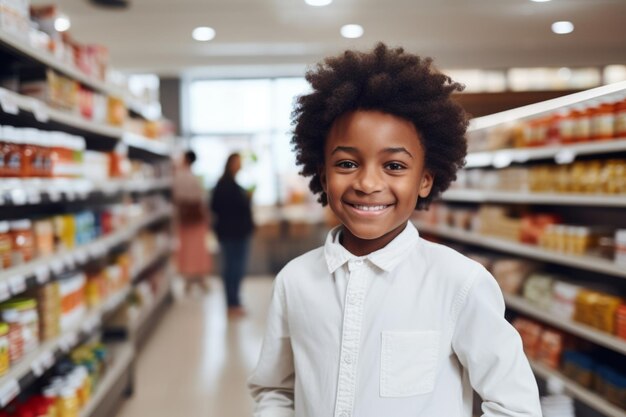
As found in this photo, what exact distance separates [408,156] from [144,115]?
5.41 metres

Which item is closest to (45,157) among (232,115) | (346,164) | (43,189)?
(43,189)

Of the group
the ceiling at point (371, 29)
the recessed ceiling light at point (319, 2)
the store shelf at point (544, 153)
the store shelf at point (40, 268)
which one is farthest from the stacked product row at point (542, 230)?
the store shelf at point (40, 268)

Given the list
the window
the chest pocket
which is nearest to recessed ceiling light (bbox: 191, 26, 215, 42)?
the chest pocket

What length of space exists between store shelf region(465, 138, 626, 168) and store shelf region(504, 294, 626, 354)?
93cm

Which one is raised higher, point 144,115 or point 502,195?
point 144,115

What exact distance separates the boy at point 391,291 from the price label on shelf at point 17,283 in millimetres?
1438

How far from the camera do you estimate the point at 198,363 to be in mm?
4836

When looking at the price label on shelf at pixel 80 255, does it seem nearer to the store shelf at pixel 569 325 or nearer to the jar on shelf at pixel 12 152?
the jar on shelf at pixel 12 152

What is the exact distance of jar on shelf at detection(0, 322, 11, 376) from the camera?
7.34 ft

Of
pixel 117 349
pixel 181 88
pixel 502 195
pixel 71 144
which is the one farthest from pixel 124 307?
pixel 181 88

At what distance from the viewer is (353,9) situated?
275 centimetres

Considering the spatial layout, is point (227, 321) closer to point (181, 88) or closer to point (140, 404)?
point (140, 404)

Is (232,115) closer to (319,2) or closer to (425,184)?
(319,2)

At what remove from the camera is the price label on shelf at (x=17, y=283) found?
2.30 metres
